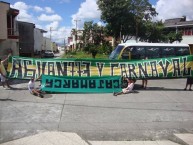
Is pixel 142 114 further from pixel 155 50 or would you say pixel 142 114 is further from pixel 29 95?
pixel 155 50

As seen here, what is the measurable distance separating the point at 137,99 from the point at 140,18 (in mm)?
34842

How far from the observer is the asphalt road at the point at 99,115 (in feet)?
29.1

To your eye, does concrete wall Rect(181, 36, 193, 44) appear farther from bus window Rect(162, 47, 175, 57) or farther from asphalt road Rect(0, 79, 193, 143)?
asphalt road Rect(0, 79, 193, 143)

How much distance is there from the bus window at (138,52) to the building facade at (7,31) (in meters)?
16.2

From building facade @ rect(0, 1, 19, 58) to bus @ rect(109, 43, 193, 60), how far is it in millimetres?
15861

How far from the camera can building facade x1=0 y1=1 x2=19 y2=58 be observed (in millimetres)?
33875

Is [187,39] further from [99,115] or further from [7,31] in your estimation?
[99,115]

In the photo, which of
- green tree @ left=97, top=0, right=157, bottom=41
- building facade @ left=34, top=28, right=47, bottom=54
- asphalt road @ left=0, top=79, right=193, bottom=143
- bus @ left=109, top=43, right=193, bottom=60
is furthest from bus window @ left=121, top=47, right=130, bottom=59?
building facade @ left=34, top=28, right=47, bottom=54

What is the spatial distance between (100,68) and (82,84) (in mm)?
1534

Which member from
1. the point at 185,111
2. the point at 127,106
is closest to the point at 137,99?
the point at 127,106

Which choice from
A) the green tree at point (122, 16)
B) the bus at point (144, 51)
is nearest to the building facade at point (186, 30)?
the green tree at point (122, 16)

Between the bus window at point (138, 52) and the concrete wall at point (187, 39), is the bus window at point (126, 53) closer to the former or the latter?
the bus window at point (138, 52)

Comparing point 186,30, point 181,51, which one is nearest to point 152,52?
point 181,51

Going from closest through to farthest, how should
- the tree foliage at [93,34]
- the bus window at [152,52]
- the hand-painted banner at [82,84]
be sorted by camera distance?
the hand-painted banner at [82,84] → the bus window at [152,52] → the tree foliage at [93,34]
